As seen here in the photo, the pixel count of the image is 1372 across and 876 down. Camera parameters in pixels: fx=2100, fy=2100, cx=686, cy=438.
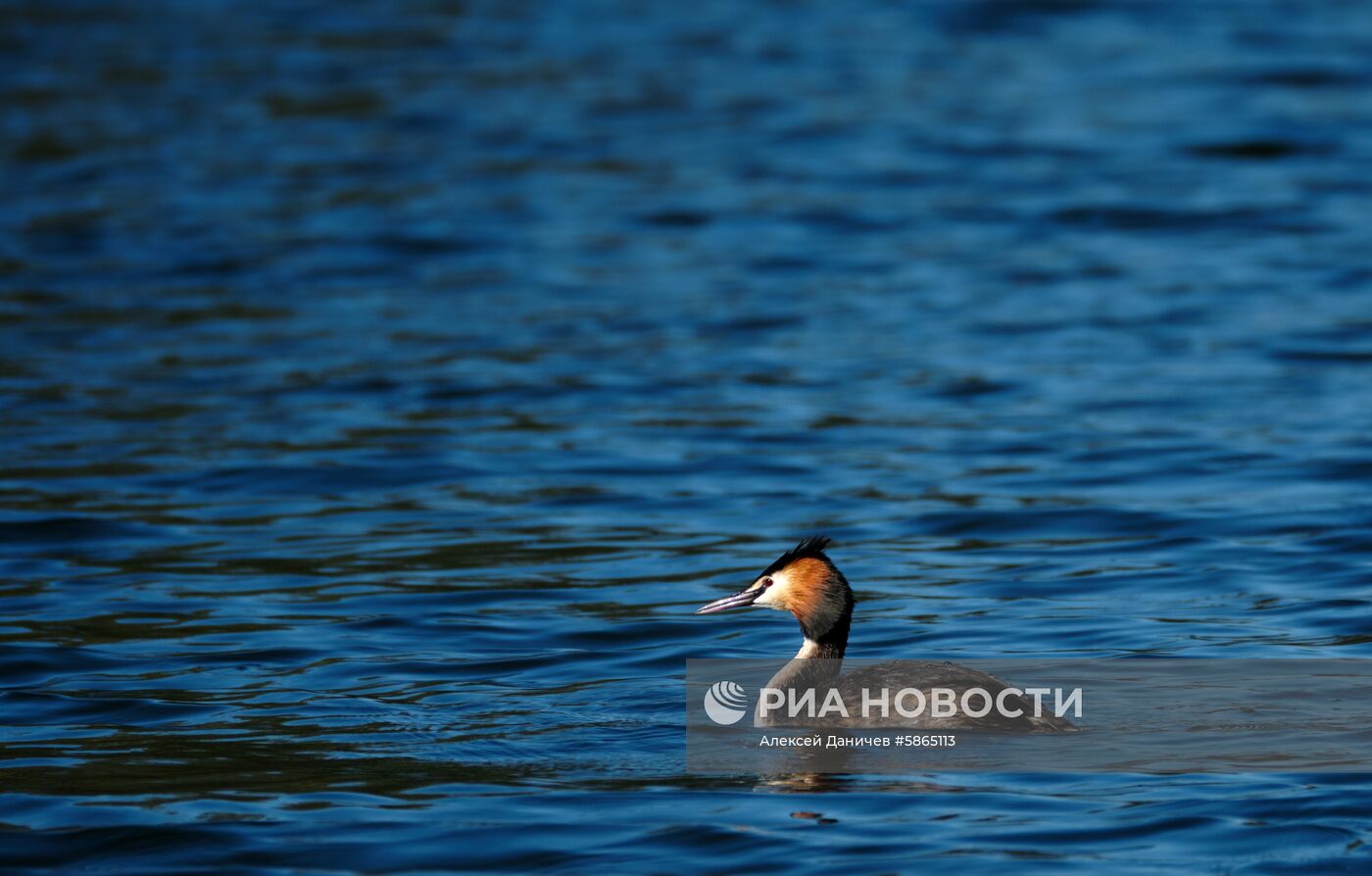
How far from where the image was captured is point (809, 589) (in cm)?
905

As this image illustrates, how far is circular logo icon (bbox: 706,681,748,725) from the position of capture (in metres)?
9.08

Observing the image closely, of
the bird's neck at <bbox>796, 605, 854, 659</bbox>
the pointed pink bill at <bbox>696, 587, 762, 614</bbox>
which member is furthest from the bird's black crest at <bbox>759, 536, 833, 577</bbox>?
the bird's neck at <bbox>796, 605, 854, 659</bbox>

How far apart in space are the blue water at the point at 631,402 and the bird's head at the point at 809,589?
72 centimetres

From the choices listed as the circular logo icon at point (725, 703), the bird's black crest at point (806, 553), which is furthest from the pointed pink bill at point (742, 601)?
the circular logo icon at point (725, 703)

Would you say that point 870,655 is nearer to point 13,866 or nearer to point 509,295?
point 13,866

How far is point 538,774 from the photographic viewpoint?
8.22m

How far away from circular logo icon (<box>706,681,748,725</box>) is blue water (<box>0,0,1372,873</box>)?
217 mm

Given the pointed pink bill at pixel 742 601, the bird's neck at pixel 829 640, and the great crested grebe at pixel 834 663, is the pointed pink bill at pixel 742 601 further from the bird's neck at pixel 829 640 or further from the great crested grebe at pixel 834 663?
the bird's neck at pixel 829 640

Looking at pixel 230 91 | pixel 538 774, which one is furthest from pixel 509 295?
pixel 538 774

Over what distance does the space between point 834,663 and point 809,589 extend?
336mm

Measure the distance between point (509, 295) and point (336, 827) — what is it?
1248 cm

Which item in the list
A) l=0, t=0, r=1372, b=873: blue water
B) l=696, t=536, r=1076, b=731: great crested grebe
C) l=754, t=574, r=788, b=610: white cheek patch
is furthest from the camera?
l=754, t=574, r=788, b=610: white cheek patch

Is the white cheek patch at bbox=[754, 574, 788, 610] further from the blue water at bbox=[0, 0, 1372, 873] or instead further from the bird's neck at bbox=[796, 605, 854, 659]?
the blue water at bbox=[0, 0, 1372, 873]

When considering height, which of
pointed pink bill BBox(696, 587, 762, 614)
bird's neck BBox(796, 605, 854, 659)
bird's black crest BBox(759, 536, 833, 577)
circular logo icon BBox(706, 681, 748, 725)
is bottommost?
circular logo icon BBox(706, 681, 748, 725)
